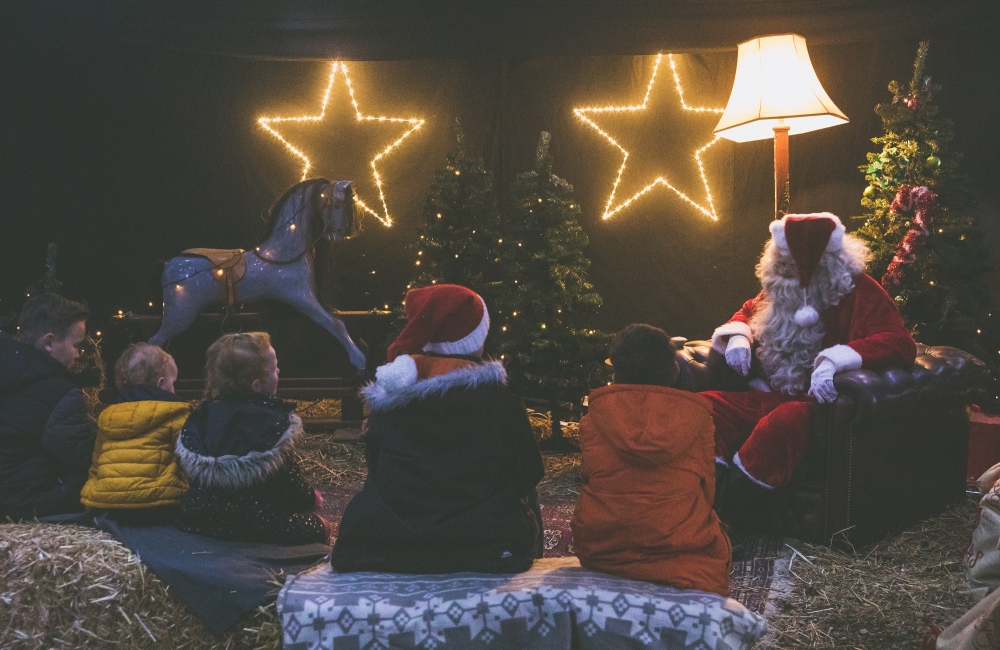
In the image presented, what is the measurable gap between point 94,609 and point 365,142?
13.6 ft

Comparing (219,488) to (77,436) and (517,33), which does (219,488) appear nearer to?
(77,436)

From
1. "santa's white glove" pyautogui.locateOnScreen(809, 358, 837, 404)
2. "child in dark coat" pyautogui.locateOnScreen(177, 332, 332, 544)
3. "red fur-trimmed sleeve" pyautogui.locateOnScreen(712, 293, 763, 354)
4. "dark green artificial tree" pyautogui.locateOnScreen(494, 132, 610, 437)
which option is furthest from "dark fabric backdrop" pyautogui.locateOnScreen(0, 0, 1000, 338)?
"child in dark coat" pyautogui.locateOnScreen(177, 332, 332, 544)

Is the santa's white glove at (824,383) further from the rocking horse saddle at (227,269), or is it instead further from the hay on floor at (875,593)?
the rocking horse saddle at (227,269)

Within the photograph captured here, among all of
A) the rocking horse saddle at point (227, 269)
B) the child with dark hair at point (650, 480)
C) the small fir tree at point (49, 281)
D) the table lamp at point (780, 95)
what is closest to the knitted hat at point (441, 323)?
the child with dark hair at point (650, 480)

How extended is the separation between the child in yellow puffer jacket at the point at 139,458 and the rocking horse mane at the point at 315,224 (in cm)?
211

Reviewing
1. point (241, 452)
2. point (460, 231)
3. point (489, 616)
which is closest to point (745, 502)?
point (489, 616)

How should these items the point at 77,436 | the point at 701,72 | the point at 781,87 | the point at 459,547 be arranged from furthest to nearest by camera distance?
1. the point at 701,72
2. the point at 781,87
3. the point at 77,436
4. the point at 459,547

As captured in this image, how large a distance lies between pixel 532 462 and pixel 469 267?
9.02 ft

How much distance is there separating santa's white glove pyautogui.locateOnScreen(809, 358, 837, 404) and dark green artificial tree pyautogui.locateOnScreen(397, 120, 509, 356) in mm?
2203

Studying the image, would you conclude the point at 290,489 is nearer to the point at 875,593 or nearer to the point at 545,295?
the point at 875,593

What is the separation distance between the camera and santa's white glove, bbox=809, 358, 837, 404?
11.4 ft

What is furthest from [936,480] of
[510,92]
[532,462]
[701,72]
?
[510,92]

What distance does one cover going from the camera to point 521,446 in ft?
8.98

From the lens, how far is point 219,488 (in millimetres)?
2961
